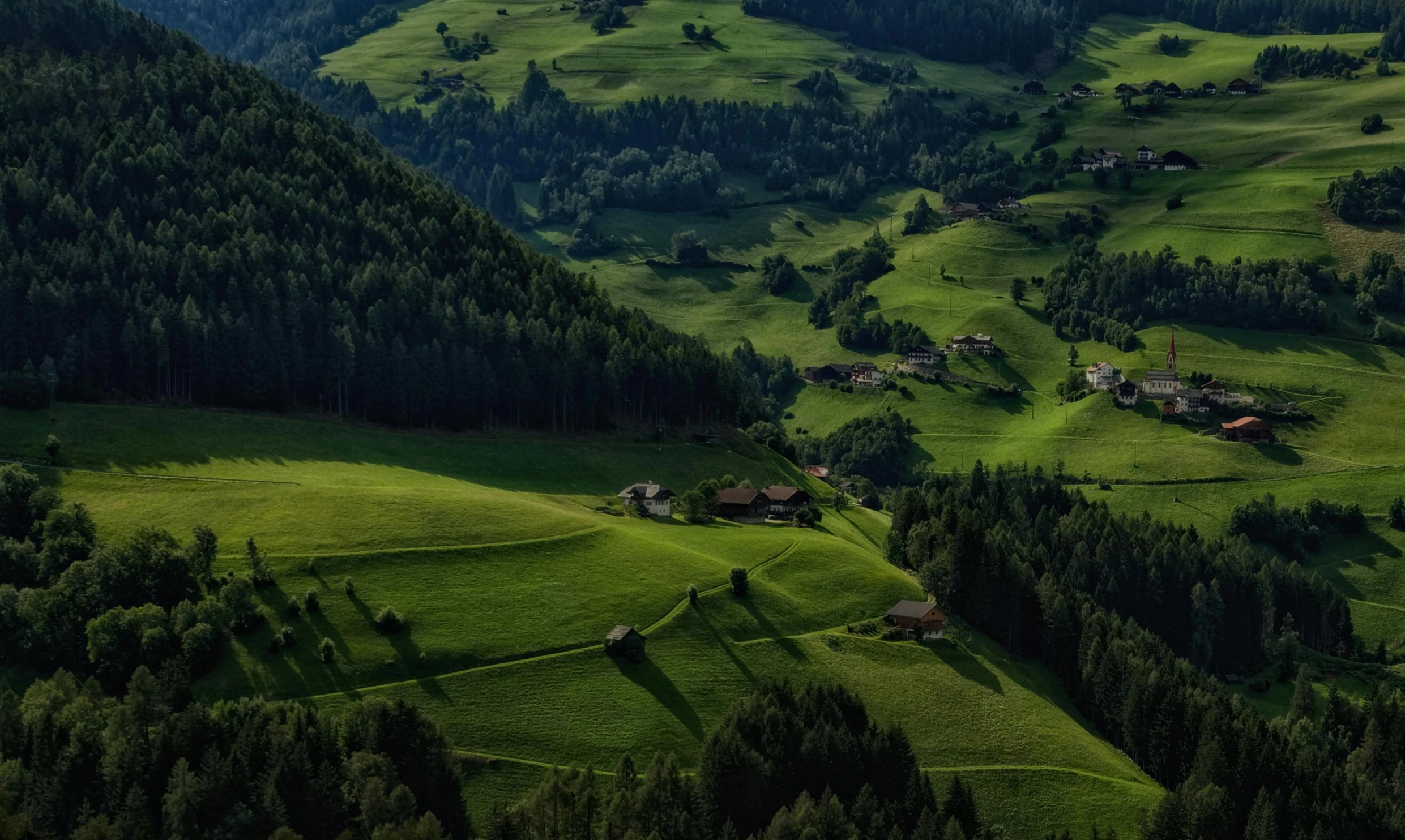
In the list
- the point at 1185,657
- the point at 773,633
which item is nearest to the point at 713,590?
the point at 773,633

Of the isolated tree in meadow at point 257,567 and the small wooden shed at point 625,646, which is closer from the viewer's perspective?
the isolated tree in meadow at point 257,567

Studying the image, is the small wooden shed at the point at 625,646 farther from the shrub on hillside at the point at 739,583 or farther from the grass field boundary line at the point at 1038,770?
the grass field boundary line at the point at 1038,770

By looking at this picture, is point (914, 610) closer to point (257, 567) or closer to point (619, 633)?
point (619, 633)

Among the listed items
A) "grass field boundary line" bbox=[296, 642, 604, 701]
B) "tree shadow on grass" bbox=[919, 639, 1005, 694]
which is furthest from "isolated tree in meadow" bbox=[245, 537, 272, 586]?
"tree shadow on grass" bbox=[919, 639, 1005, 694]

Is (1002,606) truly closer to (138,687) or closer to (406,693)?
(406,693)

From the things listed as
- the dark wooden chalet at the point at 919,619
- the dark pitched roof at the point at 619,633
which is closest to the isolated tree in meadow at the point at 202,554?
the dark pitched roof at the point at 619,633

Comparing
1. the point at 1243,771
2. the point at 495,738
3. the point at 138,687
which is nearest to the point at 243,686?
the point at 138,687
